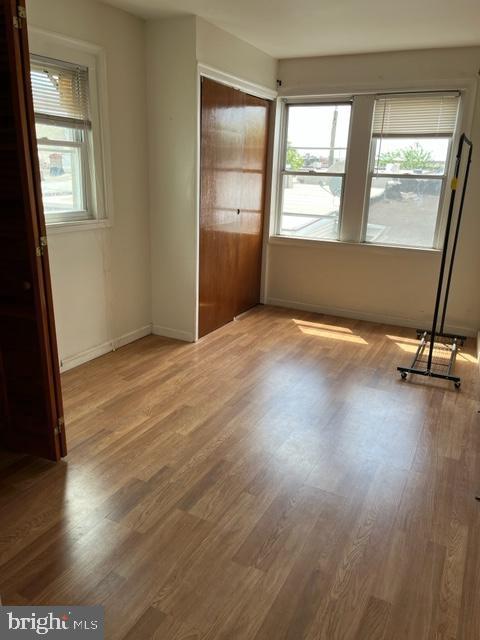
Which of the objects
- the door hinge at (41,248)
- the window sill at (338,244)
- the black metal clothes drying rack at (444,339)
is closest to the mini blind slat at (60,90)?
the door hinge at (41,248)

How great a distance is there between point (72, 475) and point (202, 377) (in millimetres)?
1396

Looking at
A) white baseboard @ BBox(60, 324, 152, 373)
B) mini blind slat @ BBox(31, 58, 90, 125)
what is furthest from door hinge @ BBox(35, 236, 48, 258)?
white baseboard @ BBox(60, 324, 152, 373)

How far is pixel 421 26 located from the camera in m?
3.71

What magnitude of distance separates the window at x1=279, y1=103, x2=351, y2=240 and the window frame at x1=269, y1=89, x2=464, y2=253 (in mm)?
59

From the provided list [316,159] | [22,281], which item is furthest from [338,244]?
[22,281]

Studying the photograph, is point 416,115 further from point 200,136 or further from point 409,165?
point 200,136

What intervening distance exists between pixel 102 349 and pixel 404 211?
325cm

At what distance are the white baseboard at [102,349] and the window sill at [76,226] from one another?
3.21 ft

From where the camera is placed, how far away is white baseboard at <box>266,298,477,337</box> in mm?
4832

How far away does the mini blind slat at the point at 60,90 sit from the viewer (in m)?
3.19

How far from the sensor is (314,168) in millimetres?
5137

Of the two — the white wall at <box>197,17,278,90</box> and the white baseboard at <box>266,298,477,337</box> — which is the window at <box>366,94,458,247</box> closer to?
the white baseboard at <box>266,298,477,337</box>

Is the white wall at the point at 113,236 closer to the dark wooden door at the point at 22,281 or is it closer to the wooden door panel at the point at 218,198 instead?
the wooden door panel at the point at 218,198

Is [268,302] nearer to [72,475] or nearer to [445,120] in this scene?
[445,120]
